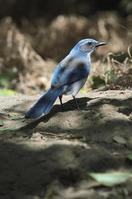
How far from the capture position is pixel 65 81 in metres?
5.73

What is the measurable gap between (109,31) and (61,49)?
3.34 feet

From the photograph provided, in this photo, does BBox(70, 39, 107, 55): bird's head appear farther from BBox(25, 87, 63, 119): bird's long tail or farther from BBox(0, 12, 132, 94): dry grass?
BBox(0, 12, 132, 94): dry grass

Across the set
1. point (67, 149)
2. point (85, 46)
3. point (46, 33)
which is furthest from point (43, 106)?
point (46, 33)

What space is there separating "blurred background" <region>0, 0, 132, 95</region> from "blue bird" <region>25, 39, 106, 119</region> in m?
4.60

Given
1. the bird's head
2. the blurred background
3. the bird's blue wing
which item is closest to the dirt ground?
the bird's blue wing

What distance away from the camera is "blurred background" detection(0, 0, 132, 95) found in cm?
1155

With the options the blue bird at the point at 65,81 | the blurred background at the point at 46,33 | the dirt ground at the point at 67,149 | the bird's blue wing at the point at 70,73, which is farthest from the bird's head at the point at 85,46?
the blurred background at the point at 46,33

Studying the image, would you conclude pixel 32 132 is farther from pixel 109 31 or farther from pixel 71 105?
pixel 109 31

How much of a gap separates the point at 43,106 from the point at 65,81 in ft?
1.22

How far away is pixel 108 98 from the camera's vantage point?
608 cm

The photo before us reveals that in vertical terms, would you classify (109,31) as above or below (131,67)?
above

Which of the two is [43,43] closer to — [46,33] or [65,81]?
[46,33]

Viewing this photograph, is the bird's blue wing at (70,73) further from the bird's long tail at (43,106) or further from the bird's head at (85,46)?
the bird's head at (85,46)

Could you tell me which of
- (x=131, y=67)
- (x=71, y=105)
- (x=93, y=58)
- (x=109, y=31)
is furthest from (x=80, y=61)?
(x=109, y=31)
